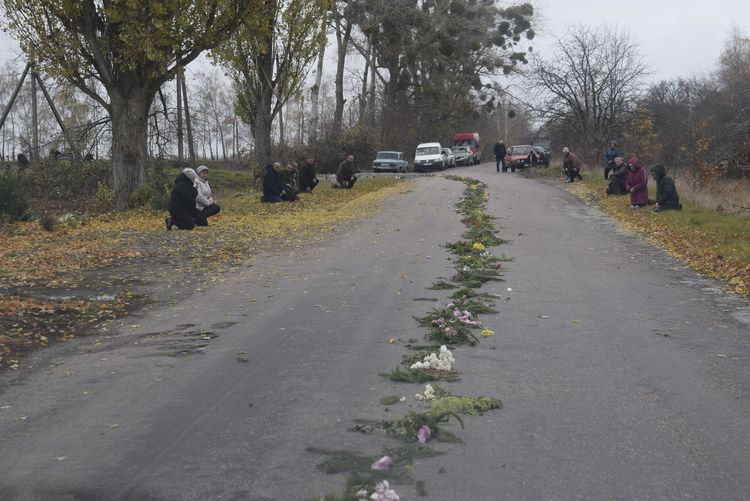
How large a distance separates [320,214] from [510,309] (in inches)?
547

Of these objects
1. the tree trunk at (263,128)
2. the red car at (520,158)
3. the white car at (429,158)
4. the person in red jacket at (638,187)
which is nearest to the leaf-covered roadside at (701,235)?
the person in red jacket at (638,187)

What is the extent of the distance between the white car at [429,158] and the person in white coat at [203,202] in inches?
1278

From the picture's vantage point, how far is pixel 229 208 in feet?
82.6

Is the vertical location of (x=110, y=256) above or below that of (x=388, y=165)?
below

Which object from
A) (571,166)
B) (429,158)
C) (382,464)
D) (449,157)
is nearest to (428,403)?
(382,464)

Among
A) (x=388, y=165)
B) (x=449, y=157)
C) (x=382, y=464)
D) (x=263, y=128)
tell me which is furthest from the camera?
(x=449, y=157)

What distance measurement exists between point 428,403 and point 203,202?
14864mm

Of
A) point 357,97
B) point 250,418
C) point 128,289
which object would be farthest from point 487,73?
point 250,418

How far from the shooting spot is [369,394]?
6281 mm

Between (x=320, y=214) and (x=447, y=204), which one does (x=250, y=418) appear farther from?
(x=447, y=204)

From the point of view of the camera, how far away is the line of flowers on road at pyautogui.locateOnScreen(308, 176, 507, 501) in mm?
4605

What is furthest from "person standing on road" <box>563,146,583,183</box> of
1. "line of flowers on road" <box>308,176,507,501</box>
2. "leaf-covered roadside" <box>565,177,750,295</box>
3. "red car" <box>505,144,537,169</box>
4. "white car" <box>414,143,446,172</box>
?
"line of flowers on road" <box>308,176,507,501</box>

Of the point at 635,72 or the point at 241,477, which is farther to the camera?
the point at 635,72

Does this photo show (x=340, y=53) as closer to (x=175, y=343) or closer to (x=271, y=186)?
(x=271, y=186)
